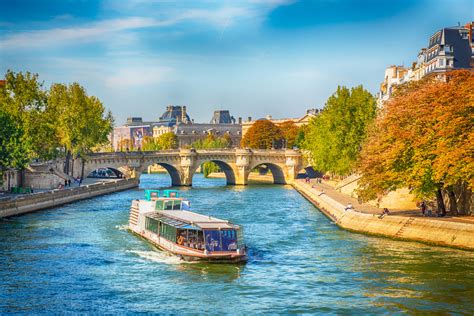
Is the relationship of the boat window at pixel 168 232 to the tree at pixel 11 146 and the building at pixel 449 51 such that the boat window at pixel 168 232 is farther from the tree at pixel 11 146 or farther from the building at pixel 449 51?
the building at pixel 449 51

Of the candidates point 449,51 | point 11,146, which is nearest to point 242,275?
point 11,146

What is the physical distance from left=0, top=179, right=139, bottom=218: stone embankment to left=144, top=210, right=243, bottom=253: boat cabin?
79.0 ft

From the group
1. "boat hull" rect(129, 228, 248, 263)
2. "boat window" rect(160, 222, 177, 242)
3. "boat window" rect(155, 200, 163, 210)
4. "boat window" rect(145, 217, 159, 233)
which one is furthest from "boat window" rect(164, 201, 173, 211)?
"boat hull" rect(129, 228, 248, 263)

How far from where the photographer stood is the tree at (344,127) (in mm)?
107375

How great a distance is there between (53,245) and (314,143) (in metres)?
75.0

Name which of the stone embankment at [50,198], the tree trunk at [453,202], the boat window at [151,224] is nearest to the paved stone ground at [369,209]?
the tree trunk at [453,202]

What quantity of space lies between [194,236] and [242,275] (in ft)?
20.0

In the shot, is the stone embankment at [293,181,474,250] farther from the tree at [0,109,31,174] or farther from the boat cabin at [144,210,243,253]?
the tree at [0,109,31,174]

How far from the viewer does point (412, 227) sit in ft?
198

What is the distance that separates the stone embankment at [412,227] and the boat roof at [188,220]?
14.4m

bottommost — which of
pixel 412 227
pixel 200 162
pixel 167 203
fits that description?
pixel 412 227

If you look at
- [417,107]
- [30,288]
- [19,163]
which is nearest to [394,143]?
[417,107]

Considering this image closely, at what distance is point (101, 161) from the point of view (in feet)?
434

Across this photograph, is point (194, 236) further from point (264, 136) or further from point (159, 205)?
point (264, 136)
